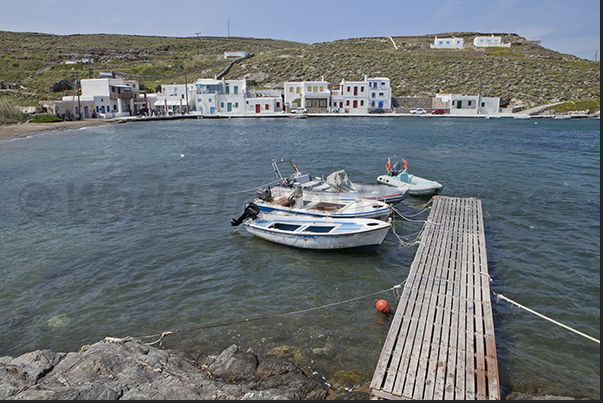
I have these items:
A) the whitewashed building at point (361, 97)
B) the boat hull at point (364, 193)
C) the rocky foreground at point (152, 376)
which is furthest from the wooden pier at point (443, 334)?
the whitewashed building at point (361, 97)

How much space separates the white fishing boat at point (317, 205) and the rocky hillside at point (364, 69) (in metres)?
70.2

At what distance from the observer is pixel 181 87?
267 feet

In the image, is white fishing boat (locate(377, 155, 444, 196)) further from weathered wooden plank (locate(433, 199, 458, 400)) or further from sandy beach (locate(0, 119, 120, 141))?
sandy beach (locate(0, 119, 120, 141))

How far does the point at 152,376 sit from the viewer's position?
7598mm

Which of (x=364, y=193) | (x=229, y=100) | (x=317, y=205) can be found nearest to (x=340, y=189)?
(x=364, y=193)

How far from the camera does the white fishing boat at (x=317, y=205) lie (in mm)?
16500

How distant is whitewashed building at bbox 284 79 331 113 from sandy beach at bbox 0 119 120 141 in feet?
113

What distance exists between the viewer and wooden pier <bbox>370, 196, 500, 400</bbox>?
7203mm

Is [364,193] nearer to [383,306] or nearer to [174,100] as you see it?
[383,306]

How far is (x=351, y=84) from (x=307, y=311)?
73.0 meters

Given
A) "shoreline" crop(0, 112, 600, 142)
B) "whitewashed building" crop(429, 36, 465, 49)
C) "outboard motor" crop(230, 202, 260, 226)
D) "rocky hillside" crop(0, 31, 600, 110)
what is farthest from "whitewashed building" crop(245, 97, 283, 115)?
"whitewashed building" crop(429, 36, 465, 49)

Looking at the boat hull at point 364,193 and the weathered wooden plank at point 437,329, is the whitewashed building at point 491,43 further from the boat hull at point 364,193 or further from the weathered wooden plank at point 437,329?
the weathered wooden plank at point 437,329

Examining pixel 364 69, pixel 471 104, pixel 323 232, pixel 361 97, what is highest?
pixel 364 69

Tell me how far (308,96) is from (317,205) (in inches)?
2556
